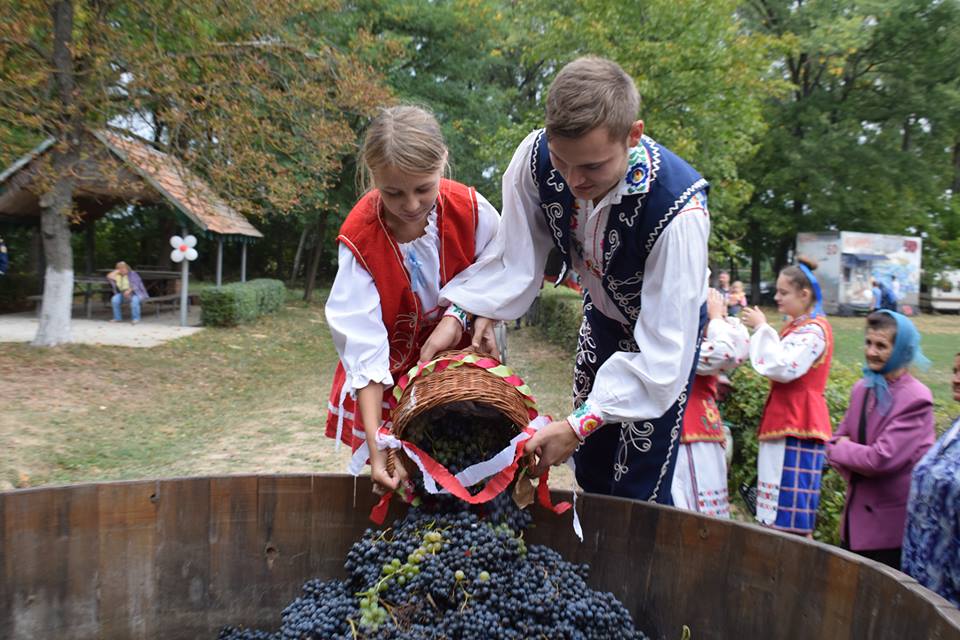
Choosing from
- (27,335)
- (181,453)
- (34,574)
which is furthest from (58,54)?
(34,574)

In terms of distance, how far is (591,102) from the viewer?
1692 mm

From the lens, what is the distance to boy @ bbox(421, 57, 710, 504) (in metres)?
1.77

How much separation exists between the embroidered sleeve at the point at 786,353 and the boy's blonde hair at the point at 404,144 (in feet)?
6.94

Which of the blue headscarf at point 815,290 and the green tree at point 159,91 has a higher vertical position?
Answer: the green tree at point 159,91

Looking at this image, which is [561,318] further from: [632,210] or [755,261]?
[755,261]

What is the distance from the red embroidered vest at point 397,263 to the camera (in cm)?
228

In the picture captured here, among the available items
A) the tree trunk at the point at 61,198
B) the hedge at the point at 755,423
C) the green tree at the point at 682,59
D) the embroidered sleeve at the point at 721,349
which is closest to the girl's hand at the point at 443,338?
the embroidered sleeve at the point at 721,349

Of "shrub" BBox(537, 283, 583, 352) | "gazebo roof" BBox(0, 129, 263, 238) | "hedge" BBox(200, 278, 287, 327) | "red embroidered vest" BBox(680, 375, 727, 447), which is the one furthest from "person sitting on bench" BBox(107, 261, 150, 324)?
"red embroidered vest" BBox(680, 375, 727, 447)

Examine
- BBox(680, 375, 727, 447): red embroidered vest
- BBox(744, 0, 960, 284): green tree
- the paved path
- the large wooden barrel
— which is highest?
BBox(744, 0, 960, 284): green tree

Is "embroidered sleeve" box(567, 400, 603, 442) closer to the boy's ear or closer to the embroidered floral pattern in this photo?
the embroidered floral pattern

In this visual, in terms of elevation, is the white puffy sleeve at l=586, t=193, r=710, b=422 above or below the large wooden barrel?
above

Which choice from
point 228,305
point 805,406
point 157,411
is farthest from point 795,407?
point 228,305

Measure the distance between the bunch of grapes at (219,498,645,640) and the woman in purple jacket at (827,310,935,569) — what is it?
161cm

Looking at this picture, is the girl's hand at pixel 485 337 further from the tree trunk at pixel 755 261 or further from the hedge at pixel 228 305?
the tree trunk at pixel 755 261
